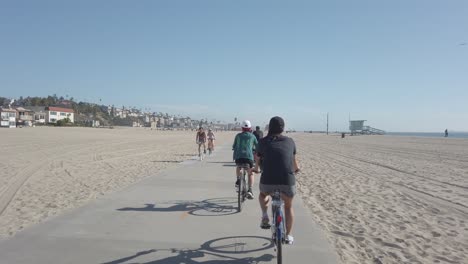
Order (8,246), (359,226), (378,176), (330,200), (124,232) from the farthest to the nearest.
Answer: (378,176)
(330,200)
(359,226)
(124,232)
(8,246)

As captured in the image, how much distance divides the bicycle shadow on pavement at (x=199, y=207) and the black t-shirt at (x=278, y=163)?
116 inches

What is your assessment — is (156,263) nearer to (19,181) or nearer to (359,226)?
(359,226)

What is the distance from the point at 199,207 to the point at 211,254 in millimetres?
3106

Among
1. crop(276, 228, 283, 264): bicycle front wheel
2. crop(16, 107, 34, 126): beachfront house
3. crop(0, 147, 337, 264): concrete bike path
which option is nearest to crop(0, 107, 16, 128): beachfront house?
crop(16, 107, 34, 126): beachfront house

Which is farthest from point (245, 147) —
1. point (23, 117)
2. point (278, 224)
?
point (23, 117)

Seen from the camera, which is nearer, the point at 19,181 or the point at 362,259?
the point at 362,259

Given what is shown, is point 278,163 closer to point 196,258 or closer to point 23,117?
point 196,258

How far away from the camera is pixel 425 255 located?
5.71 metres

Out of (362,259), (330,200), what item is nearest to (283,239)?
(362,259)

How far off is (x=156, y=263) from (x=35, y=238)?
204 cm

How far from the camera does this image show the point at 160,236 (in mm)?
6016

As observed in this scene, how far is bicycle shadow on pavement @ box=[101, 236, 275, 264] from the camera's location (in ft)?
16.3

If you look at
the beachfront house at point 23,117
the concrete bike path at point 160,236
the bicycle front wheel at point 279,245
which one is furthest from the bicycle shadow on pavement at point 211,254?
the beachfront house at point 23,117

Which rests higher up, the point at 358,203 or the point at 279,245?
the point at 279,245
